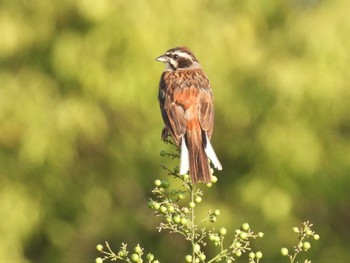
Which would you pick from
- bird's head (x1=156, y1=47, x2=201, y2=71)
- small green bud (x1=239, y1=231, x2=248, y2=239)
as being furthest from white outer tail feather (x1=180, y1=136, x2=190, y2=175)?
bird's head (x1=156, y1=47, x2=201, y2=71)

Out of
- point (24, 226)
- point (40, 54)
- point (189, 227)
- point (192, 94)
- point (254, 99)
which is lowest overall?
point (189, 227)

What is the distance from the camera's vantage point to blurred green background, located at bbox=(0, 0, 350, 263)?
10.8m

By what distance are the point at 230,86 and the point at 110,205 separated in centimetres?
226

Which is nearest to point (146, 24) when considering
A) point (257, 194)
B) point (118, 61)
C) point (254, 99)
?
point (118, 61)

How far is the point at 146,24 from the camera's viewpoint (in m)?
10.7

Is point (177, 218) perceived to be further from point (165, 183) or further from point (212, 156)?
point (212, 156)

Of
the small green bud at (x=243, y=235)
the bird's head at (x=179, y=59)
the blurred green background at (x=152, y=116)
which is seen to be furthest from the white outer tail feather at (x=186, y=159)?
the blurred green background at (x=152, y=116)

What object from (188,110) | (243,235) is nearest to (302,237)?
(243,235)

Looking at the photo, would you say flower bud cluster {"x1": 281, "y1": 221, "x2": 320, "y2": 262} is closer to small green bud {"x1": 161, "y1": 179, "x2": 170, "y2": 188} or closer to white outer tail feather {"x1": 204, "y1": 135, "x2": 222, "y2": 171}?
small green bud {"x1": 161, "y1": 179, "x2": 170, "y2": 188}

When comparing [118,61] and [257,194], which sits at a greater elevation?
[118,61]

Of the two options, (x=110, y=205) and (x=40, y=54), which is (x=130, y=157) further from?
(x=40, y=54)

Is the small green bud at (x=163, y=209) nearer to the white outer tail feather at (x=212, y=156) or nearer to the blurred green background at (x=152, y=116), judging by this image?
→ the white outer tail feather at (x=212, y=156)

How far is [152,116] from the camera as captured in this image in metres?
11.2

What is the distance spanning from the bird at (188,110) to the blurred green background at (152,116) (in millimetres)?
4245
